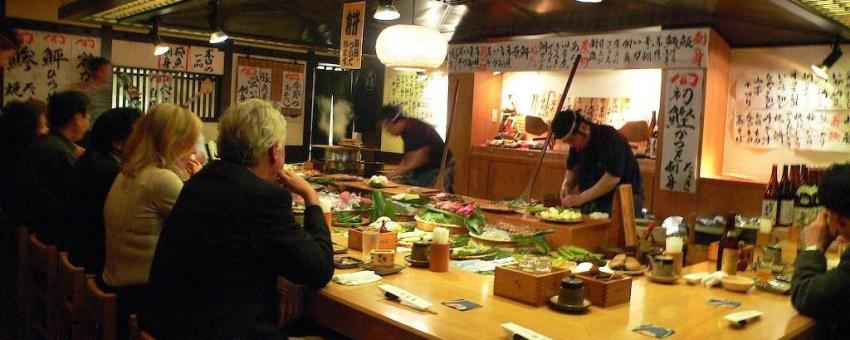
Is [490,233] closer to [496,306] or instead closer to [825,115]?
[496,306]

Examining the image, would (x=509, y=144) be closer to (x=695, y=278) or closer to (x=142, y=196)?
(x=695, y=278)

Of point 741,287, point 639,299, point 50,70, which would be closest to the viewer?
point 639,299

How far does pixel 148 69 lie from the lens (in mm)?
8555

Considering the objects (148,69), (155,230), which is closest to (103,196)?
(155,230)

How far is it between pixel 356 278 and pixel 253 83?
7360 mm

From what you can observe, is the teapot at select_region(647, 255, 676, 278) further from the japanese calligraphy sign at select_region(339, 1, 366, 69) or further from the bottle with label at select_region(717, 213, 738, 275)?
the japanese calligraphy sign at select_region(339, 1, 366, 69)

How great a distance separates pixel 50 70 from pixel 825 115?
7935 millimetres

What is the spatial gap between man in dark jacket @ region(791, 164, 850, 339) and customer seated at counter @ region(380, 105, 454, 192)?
410 centimetres

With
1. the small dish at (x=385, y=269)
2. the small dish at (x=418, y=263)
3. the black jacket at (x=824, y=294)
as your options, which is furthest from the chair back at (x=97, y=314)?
the black jacket at (x=824, y=294)

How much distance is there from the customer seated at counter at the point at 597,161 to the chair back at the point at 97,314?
10.9ft

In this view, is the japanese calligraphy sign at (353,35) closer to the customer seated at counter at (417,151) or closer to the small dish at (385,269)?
the customer seated at counter at (417,151)

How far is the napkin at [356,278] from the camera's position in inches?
101

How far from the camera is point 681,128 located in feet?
21.4

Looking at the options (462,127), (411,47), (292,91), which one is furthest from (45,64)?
(411,47)
